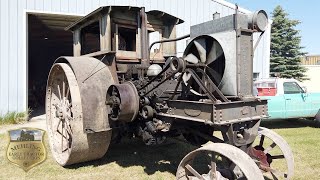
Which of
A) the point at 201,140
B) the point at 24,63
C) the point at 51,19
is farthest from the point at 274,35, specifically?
the point at 201,140

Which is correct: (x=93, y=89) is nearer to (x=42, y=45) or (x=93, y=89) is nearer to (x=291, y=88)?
(x=291, y=88)

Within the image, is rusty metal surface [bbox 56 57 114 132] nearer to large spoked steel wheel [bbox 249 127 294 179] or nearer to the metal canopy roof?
the metal canopy roof

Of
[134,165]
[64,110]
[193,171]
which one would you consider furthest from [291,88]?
[64,110]

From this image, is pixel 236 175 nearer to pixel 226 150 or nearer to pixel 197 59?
pixel 226 150

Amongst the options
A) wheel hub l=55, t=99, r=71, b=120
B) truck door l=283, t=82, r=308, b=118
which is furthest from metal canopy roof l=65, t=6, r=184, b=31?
truck door l=283, t=82, r=308, b=118

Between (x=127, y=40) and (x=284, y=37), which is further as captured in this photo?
(x=284, y=37)

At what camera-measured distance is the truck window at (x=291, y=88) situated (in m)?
8.95

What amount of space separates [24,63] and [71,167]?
611 cm

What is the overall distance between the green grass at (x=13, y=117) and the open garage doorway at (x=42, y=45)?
6.41 feet

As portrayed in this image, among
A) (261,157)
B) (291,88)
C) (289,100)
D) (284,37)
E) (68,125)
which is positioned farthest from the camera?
(284,37)

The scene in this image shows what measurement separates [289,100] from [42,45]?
54.3ft

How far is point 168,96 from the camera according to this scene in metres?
4.01

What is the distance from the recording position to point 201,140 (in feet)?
15.4

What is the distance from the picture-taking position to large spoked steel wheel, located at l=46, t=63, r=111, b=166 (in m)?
4.18
